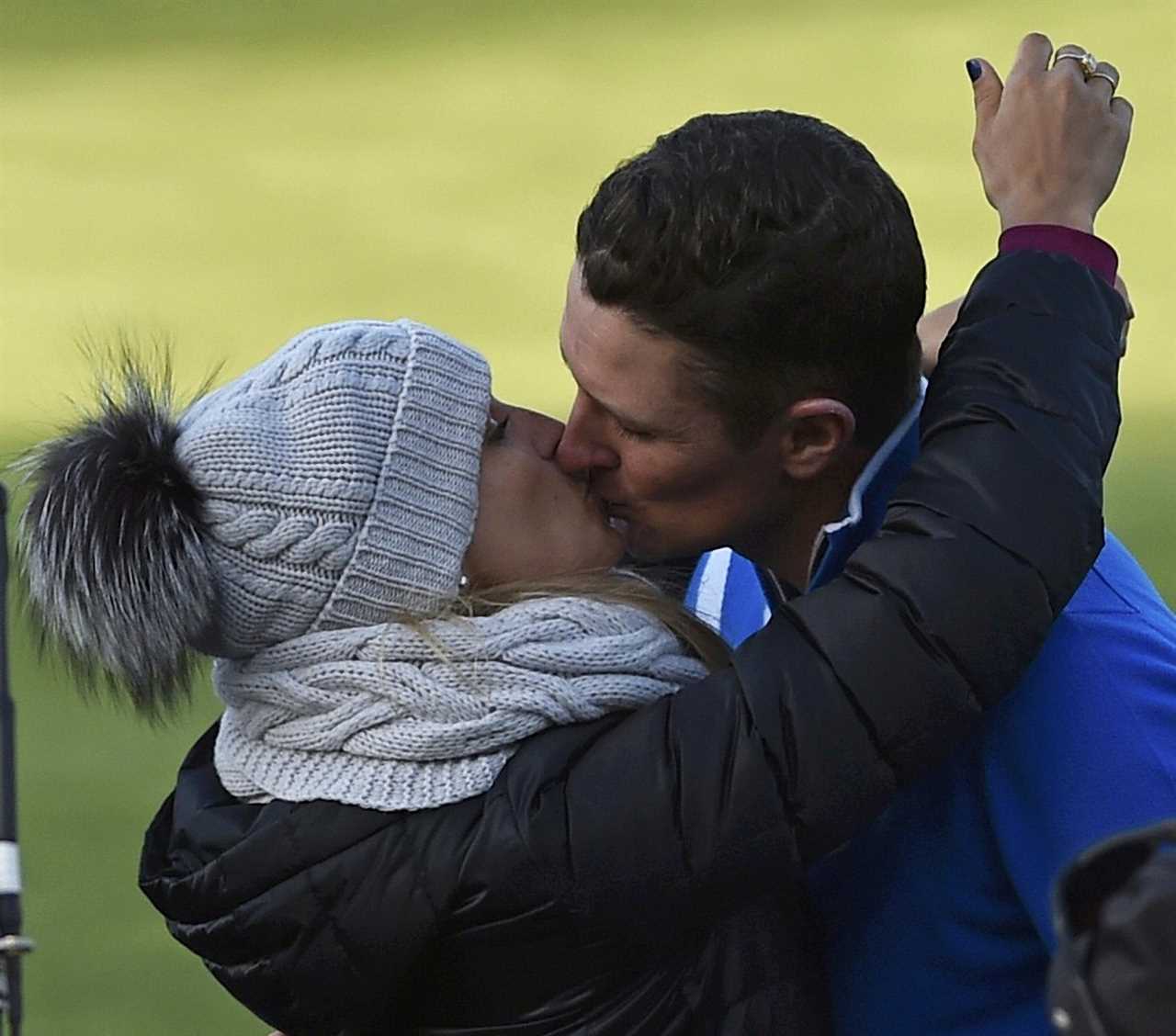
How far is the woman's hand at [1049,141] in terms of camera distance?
1.99 meters

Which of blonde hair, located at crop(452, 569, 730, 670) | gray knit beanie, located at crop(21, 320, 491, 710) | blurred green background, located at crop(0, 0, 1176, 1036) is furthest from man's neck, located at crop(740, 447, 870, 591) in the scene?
blurred green background, located at crop(0, 0, 1176, 1036)

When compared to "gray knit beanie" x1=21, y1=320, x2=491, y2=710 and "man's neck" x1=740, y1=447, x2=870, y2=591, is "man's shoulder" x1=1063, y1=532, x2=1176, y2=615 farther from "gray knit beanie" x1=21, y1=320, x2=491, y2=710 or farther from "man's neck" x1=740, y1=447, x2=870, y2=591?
"gray knit beanie" x1=21, y1=320, x2=491, y2=710

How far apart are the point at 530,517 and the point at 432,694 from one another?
0.83 ft

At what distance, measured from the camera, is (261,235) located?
7391 mm

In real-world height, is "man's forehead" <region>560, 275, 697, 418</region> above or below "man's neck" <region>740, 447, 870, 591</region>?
above

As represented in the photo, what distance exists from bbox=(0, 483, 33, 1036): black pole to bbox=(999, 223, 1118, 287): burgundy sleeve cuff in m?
0.90

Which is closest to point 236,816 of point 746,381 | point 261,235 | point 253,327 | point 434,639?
point 434,639

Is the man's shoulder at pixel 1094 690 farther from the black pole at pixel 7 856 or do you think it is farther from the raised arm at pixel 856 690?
the black pole at pixel 7 856

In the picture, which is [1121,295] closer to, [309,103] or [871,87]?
[871,87]

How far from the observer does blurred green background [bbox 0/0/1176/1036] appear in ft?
22.3

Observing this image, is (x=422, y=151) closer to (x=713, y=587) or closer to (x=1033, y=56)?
(x=713, y=587)

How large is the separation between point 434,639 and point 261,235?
5665mm

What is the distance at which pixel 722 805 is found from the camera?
5.80ft

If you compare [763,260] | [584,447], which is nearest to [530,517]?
[584,447]
